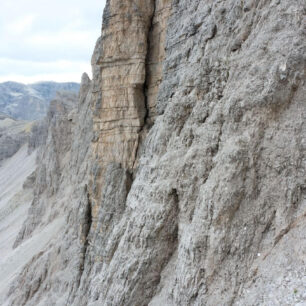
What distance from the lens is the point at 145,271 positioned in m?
11.8

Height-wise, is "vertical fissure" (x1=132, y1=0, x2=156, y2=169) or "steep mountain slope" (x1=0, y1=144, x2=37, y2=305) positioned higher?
"vertical fissure" (x1=132, y1=0, x2=156, y2=169)

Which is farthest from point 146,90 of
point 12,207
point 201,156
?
point 12,207

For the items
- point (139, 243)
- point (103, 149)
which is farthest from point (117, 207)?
point (139, 243)

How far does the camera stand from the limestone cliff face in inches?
343

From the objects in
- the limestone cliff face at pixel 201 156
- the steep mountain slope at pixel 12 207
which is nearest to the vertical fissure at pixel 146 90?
the limestone cliff face at pixel 201 156

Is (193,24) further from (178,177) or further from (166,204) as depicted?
(166,204)

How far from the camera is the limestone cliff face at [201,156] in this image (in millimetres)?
8711

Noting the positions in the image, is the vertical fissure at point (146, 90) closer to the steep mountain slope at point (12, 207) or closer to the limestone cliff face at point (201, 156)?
the limestone cliff face at point (201, 156)

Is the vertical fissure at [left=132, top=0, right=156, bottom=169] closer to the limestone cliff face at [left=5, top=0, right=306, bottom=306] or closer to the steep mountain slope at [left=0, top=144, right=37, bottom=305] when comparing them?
the limestone cliff face at [left=5, top=0, right=306, bottom=306]

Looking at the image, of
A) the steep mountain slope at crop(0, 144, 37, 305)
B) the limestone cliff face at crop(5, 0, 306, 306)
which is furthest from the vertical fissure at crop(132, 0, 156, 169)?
the steep mountain slope at crop(0, 144, 37, 305)

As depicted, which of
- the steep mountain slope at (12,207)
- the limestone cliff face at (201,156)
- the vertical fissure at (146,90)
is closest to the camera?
Answer: the limestone cliff face at (201,156)

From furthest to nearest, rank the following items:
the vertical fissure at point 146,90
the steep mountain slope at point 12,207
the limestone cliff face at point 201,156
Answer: the steep mountain slope at point 12,207
the vertical fissure at point 146,90
the limestone cliff face at point 201,156

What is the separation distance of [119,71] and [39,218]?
989 inches

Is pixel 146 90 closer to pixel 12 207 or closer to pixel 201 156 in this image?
pixel 201 156
